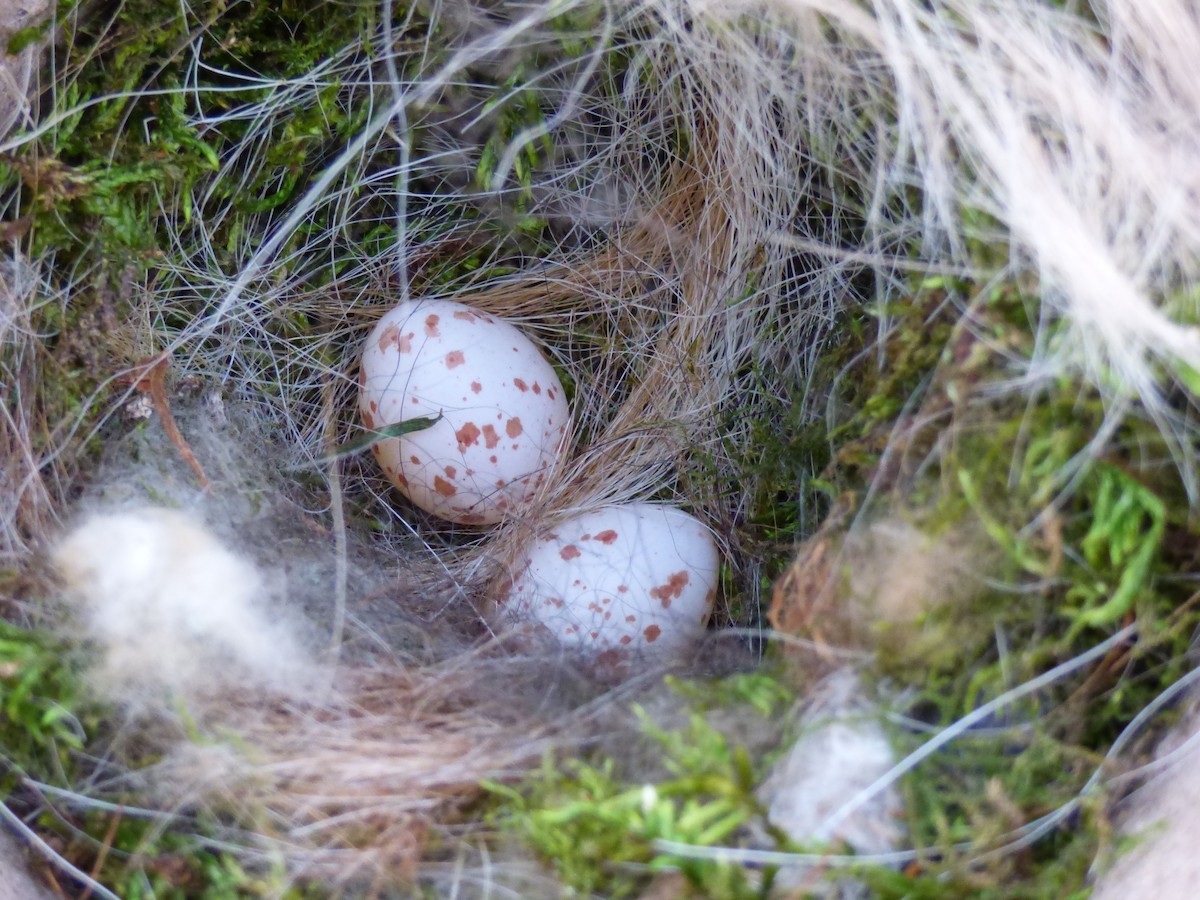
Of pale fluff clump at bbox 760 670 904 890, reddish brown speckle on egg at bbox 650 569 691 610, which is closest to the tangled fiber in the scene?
reddish brown speckle on egg at bbox 650 569 691 610

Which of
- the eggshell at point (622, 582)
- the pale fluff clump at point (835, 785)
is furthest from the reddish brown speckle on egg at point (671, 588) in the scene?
the pale fluff clump at point (835, 785)

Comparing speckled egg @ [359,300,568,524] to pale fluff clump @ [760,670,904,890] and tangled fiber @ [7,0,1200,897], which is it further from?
pale fluff clump @ [760,670,904,890]

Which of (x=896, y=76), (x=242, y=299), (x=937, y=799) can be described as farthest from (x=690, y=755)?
(x=242, y=299)

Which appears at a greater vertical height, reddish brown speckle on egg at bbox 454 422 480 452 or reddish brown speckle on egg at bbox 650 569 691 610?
reddish brown speckle on egg at bbox 454 422 480 452

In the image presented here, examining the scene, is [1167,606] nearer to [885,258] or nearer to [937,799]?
[937,799]

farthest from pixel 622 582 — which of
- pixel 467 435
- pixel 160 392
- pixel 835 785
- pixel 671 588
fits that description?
pixel 160 392

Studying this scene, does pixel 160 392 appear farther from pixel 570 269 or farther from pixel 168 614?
pixel 570 269
